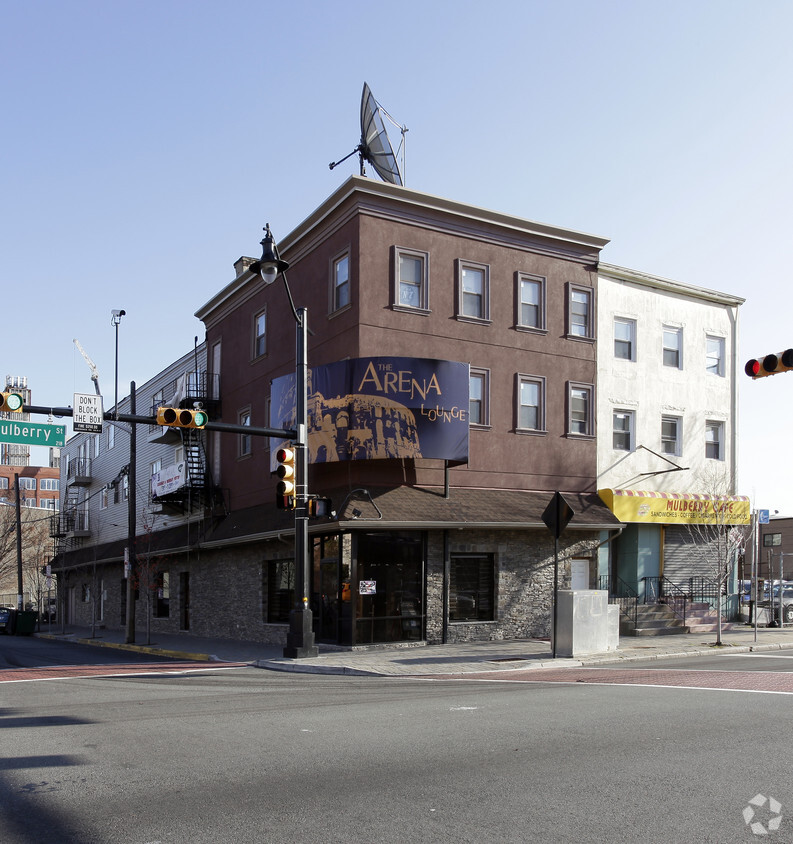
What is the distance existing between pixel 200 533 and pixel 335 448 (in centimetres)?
1093

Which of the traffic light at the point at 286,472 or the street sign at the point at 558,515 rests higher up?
the traffic light at the point at 286,472

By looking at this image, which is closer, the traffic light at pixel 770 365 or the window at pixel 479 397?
the traffic light at pixel 770 365

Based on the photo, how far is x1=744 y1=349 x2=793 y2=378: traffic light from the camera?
12.8m

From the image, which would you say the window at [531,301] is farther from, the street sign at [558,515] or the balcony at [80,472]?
the balcony at [80,472]

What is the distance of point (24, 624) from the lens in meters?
42.5

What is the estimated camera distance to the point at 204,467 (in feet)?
106

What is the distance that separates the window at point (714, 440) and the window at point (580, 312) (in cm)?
587

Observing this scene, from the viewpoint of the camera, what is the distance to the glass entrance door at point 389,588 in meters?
21.6

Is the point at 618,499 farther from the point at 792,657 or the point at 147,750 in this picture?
the point at 147,750

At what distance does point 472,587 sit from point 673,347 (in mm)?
11317

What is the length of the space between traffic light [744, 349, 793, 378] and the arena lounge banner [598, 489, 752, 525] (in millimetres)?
12589

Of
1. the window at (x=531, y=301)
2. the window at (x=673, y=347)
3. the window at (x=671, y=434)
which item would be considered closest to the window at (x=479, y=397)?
the window at (x=531, y=301)

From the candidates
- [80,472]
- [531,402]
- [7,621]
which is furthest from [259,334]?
[80,472]

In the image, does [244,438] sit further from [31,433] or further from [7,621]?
[7,621]
